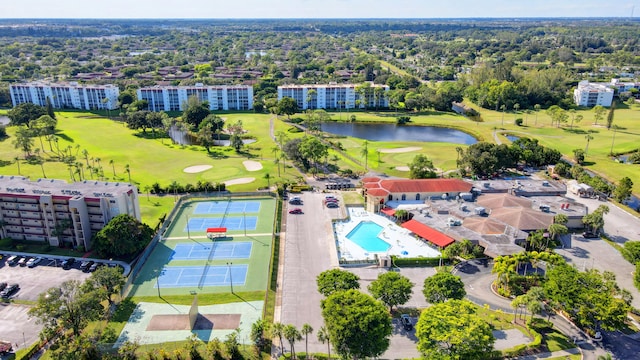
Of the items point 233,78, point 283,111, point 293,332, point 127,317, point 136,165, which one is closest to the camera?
point 293,332

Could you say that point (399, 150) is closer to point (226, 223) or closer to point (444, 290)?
point (226, 223)

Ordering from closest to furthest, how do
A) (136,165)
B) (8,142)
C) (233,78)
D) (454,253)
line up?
(454,253) → (136,165) → (8,142) → (233,78)

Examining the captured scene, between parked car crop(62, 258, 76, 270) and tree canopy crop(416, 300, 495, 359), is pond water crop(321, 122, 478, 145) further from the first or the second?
tree canopy crop(416, 300, 495, 359)

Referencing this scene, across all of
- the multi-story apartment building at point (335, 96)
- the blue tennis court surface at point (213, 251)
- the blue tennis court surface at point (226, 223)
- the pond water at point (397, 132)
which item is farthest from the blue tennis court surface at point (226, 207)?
the multi-story apartment building at point (335, 96)

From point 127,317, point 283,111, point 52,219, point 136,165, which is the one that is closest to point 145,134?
point 136,165

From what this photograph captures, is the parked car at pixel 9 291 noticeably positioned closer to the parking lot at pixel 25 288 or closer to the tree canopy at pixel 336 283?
the parking lot at pixel 25 288

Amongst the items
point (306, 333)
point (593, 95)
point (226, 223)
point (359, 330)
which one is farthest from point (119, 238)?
point (593, 95)

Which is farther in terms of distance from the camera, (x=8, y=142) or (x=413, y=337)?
(x=8, y=142)

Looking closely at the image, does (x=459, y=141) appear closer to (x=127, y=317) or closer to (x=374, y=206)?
(x=374, y=206)
